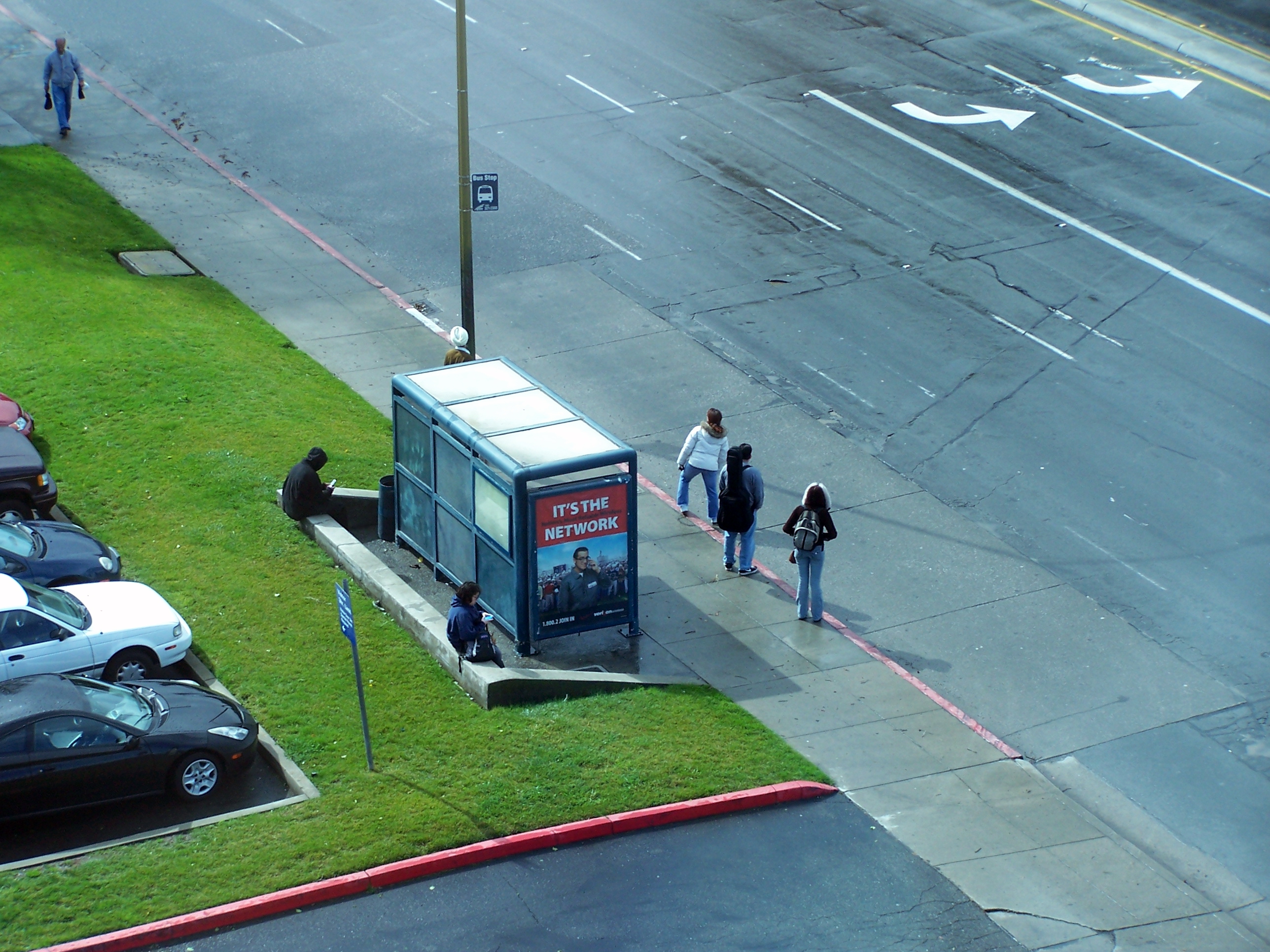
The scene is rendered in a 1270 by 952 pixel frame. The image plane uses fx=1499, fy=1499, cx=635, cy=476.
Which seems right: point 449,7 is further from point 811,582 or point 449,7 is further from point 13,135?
point 811,582

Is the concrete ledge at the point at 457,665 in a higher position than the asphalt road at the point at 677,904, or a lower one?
higher

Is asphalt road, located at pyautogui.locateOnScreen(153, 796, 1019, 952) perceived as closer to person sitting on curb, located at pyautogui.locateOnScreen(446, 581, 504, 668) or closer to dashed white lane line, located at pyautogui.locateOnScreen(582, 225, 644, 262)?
person sitting on curb, located at pyautogui.locateOnScreen(446, 581, 504, 668)

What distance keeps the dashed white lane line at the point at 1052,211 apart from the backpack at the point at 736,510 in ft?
35.7

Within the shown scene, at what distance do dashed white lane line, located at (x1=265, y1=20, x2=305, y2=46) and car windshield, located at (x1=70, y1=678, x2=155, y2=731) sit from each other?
22.8 meters

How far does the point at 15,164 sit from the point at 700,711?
60.5ft

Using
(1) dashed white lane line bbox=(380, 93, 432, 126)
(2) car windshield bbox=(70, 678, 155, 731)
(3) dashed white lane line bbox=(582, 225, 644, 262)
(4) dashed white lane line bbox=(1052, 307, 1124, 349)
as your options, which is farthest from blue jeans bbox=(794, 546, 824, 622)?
(1) dashed white lane line bbox=(380, 93, 432, 126)

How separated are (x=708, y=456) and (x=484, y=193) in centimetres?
486

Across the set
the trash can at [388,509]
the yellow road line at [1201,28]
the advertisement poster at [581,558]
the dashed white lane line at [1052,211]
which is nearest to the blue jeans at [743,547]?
the advertisement poster at [581,558]

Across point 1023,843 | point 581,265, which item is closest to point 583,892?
point 1023,843

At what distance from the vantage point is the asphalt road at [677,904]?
11398 mm

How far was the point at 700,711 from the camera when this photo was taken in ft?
47.4

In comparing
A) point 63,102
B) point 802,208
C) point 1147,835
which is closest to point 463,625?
point 1147,835

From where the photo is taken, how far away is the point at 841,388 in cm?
2123

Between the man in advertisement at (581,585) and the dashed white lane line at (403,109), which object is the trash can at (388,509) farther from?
the dashed white lane line at (403,109)
